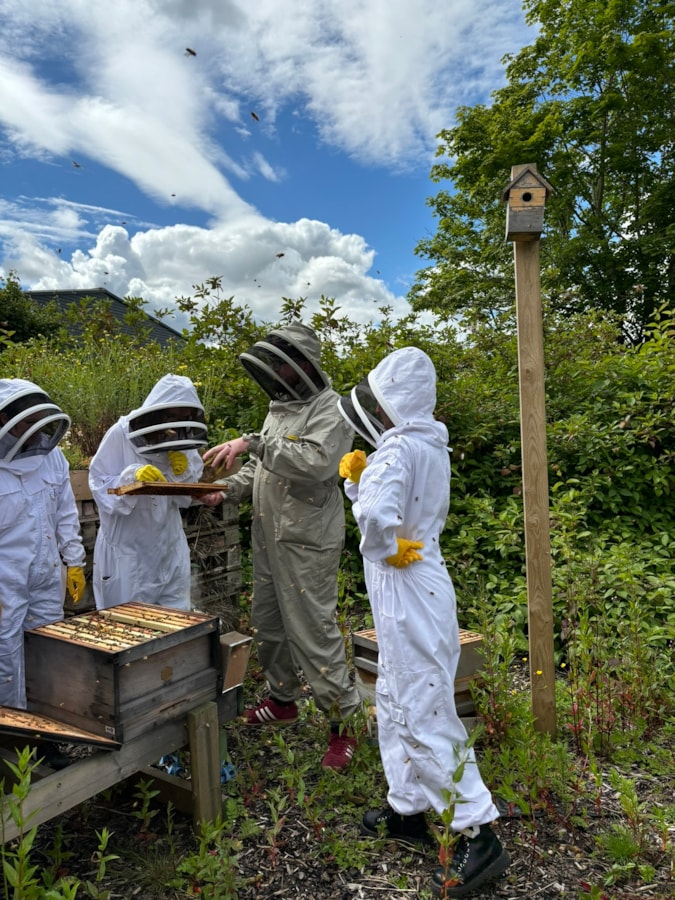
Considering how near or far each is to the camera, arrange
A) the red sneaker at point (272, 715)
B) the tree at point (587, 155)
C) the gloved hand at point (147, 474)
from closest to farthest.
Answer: the gloved hand at point (147, 474) → the red sneaker at point (272, 715) → the tree at point (587, 155)

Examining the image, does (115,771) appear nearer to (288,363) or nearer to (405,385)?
(405,385)

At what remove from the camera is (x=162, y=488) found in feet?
9.17

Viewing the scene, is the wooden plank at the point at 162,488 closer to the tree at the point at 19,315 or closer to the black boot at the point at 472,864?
the black boot at the point at 472,864

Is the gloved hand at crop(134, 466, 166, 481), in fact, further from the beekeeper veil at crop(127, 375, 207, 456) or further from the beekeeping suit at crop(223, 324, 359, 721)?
the beekeeping suit at crop(223, 324, 359, 721)

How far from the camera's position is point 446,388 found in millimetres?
6031

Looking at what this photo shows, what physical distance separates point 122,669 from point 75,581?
126cm

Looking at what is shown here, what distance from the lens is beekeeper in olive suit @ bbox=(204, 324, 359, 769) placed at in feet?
10.5

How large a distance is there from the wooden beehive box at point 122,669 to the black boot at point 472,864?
107 centimetres

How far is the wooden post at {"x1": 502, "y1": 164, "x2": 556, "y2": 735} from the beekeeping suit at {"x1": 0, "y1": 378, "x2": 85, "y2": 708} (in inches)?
91.0

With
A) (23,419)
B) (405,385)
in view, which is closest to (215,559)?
(23,419)

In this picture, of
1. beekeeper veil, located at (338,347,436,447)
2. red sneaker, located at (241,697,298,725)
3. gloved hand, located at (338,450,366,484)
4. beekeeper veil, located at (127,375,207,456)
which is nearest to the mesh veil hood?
beekeeper veil, located at (338,347,436,447)

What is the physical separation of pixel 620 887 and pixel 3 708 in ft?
7.64

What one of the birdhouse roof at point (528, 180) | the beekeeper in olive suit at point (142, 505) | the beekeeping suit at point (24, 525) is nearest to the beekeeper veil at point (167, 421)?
the beekeeper in olive suit at point (142, 505)

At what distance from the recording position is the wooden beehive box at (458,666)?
3.22 meters
